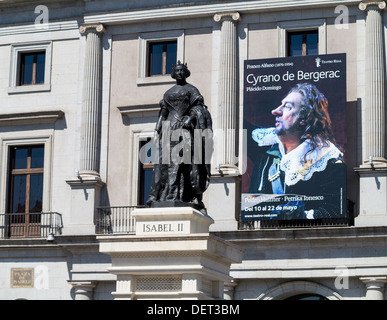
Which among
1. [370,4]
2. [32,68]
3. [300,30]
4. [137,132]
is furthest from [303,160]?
[32,68]

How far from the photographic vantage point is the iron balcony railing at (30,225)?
30.6 m

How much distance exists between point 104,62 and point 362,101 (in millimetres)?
7968

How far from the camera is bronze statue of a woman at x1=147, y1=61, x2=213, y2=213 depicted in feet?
53.7

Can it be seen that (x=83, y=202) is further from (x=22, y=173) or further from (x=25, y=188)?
(x=22, y=173)

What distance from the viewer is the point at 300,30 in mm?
29531

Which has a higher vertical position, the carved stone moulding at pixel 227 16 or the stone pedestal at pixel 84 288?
the carved stone moulding at pixel 227 16

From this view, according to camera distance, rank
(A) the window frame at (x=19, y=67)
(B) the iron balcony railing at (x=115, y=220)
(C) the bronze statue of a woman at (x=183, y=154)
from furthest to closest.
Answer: (A) the window frame at (x=19, y=67) → (B) the iron balcony railing at (x=115, y=220) → (C) the bronze statue of a woman at (x=183, y=154)

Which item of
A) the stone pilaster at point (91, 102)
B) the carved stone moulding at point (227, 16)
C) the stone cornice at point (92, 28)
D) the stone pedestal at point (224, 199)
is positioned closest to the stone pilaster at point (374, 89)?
the carved stone moulding at point (227, 16)

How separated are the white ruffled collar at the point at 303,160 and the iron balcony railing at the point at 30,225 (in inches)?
270

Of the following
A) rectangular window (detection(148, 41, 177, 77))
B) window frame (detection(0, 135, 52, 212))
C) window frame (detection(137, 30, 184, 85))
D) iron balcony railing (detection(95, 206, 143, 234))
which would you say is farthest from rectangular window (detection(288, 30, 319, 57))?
window frame (detection(0, 135, 52, 212))

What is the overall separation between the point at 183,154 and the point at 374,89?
12.8 metres

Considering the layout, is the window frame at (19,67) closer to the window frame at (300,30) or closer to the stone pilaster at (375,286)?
the window frame at (300,30)
